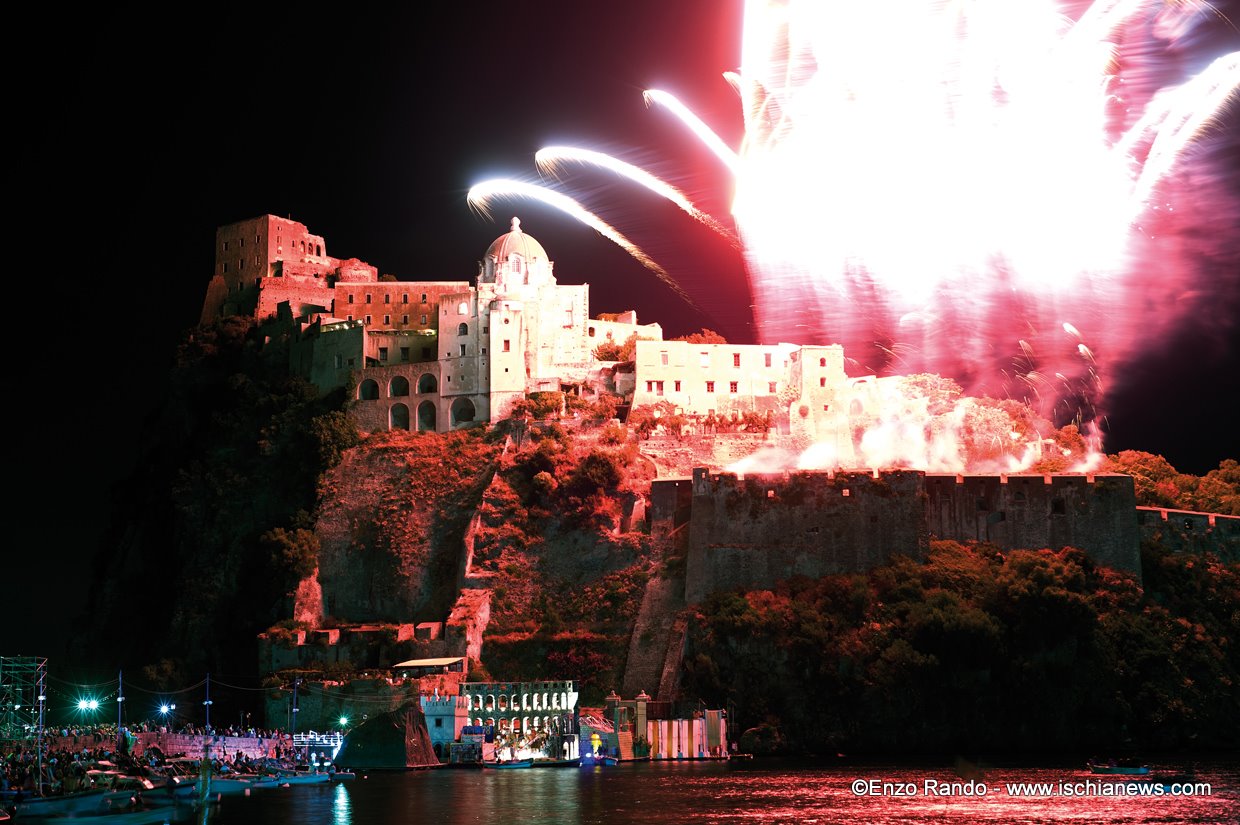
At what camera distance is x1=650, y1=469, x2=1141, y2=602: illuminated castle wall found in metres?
75.2

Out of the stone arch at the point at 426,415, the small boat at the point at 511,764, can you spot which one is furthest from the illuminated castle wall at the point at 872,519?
the stone arch at the point at 426,415

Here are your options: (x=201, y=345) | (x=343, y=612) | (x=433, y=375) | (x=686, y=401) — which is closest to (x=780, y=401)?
(x=686, y=401)

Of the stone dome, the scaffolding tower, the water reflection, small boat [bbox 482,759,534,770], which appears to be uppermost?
the stone dome

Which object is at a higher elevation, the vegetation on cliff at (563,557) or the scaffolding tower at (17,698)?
the vegetation on cliff at (563,557)

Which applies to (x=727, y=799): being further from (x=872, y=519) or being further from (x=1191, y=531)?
(x=1191, y=531)

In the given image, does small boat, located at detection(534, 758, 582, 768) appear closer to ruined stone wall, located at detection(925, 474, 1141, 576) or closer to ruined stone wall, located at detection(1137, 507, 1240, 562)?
ruined stone wall, located at detection(925, 474, 1141, 576)

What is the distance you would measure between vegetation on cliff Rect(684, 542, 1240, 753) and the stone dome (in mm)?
25345

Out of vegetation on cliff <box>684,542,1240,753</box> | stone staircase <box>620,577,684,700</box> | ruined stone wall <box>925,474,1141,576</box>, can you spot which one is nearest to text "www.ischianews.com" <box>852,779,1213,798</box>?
vegetation on cliff <box>684,542,1240,753</box>

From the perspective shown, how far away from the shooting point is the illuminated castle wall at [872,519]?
75.2 meters

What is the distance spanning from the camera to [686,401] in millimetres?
87188

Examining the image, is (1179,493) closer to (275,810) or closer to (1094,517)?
(1094,517)

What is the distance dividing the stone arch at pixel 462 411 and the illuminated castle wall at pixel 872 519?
48.7 ft

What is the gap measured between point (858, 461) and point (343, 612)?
1009 inches

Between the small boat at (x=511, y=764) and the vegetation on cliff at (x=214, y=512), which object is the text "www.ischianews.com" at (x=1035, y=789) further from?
the vegetation on cliff at (x=214, y=512)
